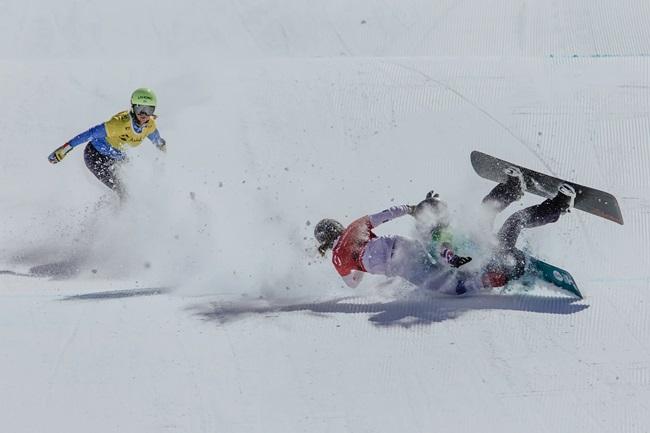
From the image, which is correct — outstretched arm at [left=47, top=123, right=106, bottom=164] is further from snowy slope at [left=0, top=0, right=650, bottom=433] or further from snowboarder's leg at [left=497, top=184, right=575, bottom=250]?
snowboarder's leg at [left=497, top=184, right=575, bottom=250]

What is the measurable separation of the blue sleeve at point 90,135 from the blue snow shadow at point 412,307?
7.60ft

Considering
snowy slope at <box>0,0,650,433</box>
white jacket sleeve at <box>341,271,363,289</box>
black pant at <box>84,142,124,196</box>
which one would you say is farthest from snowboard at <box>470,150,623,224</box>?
black pant at <box>84,142,124,196</box>

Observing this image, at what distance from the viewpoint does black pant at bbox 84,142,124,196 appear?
757cm

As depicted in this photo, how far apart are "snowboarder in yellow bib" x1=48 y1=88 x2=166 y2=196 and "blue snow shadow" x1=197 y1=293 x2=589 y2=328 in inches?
91.3

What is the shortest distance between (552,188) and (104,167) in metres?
3.79

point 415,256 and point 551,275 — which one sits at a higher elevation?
point 415,256

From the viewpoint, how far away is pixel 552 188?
610 centimetres

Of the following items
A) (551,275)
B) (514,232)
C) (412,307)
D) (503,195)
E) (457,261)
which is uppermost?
(503,195)

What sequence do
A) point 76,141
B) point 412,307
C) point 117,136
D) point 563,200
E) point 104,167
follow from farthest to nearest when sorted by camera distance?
point 104,167 < point 117,136 < point 76,141 < point 563,200 < point 412,307

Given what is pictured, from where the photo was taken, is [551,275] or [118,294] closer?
[551,275]

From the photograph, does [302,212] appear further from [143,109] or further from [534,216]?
[534,216]

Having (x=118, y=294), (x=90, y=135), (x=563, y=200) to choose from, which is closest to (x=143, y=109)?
(x=90, y=135)

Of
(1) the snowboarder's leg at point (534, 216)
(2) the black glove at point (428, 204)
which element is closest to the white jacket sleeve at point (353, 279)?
(2) the black glove at point (428, 204)

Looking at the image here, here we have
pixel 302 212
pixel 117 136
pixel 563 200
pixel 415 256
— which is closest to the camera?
pixel 415 256
